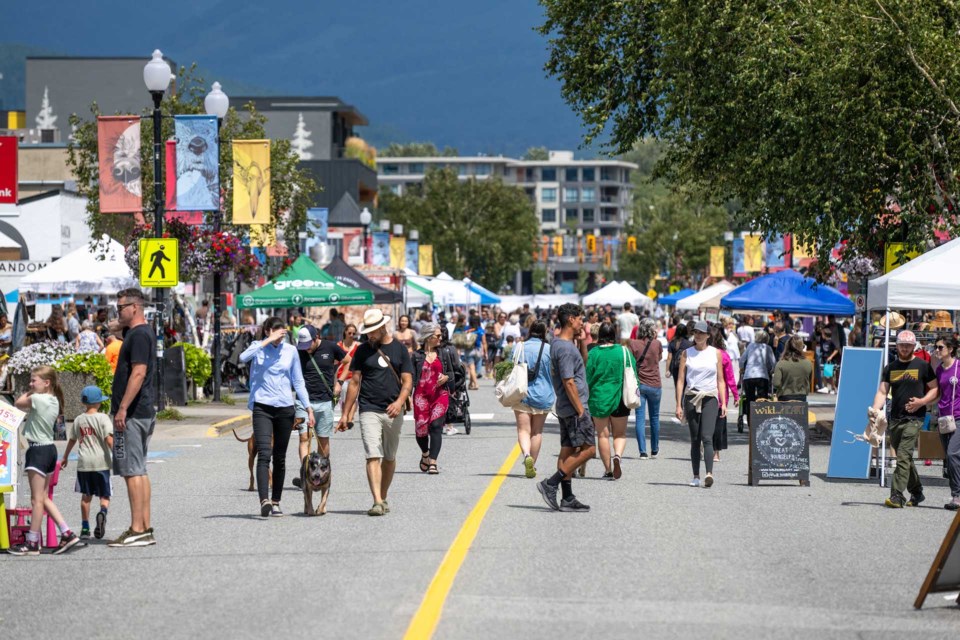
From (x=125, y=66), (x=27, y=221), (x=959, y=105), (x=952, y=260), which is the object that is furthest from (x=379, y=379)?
(x=125, y=66)

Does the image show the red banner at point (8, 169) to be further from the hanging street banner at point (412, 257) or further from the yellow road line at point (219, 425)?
the hanging street banner at point (412, 257)

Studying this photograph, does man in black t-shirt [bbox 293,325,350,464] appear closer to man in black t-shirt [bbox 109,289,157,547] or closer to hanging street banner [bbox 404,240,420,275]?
man in black t-shirt [bbox 109,289,157,547]

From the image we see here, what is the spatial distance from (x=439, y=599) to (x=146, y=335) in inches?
151

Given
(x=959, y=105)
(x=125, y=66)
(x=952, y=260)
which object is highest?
(x=125, y=66)

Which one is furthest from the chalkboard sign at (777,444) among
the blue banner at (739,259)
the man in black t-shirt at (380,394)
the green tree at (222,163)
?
the blue banner at (739,259)

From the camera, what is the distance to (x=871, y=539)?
12.0m

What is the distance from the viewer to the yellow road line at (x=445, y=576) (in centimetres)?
799

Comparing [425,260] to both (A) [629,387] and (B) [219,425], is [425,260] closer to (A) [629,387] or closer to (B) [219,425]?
(B) [219,425]

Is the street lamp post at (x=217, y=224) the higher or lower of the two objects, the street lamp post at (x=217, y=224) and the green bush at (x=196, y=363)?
the higher

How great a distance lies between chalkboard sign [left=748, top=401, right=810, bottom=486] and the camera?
53.3 ft

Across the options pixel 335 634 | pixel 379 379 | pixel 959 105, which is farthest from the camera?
pixel 959 105

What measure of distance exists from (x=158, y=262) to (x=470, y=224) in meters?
77.6

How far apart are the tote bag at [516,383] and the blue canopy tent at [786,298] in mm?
18147

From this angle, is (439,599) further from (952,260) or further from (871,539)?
(952,260)
